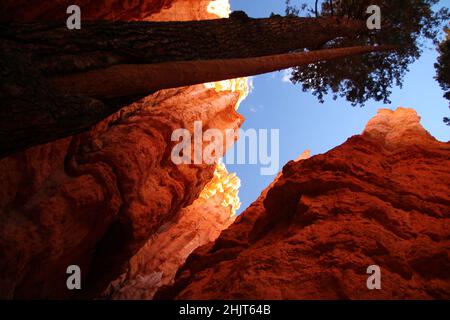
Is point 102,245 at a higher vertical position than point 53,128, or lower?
lower

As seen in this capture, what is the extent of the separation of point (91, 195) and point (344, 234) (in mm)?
5490

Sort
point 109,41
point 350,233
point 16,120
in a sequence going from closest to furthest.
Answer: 1. point 16,120
2. point 109,41
3. point 350,233

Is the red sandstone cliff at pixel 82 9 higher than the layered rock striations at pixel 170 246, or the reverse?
the red sandstone cliff at pixel 82 9

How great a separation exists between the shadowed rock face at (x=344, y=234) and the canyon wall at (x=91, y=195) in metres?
2.28

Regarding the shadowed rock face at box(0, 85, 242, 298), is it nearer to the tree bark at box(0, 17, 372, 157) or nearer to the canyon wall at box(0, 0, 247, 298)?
the canyon wall at box(0, 0, 247, 298)

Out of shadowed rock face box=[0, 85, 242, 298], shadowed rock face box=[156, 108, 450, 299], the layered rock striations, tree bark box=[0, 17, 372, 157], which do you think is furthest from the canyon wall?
tree bark box=[0, 17, 372, 157]

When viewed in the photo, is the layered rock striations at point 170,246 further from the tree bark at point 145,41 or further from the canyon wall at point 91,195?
the tree bark at point 145,41

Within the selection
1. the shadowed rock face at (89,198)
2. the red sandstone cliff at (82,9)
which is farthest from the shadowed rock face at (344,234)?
the red sandstone cliff at (82,9)

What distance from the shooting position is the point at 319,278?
5.21 meters

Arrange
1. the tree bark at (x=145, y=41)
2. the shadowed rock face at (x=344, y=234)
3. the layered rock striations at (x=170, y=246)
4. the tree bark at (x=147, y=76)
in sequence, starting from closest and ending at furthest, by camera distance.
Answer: the tree bark at (x=145, y=41) < the tree bark at (x=147, y=76) < the shadowed rock face at (x=344, y=234) < the layered rock striations at (x=170, y=246)

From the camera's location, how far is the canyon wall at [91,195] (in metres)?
6.86

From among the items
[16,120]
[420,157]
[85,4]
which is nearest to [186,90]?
[85,4]
